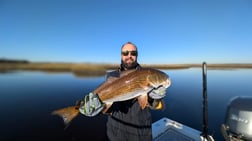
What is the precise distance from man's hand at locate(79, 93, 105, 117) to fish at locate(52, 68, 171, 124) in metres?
0.06

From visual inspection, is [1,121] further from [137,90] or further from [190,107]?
[190,107]

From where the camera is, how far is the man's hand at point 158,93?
7.88 feet

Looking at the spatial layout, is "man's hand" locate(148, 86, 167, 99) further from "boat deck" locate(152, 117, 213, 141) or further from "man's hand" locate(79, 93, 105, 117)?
"boat deck" locate(152, 117, 213, 141)

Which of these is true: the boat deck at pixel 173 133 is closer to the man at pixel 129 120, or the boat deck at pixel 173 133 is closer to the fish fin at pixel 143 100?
the man at pixel 129 120

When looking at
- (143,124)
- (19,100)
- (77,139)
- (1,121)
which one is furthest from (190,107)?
(19,100)

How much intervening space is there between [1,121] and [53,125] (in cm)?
290

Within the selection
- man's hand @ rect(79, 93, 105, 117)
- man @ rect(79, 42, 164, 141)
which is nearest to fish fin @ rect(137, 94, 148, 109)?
man @ rect(79, 42, 164, 141)

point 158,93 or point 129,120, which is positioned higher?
point 158,93

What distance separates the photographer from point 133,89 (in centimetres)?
248

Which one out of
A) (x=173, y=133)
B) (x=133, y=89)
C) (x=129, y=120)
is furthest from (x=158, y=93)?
(x=173, y=133)

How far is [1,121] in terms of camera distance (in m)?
8.35

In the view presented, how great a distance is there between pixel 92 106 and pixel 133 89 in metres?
0.62

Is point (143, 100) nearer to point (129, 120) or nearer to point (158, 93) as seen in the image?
point (158, 93)

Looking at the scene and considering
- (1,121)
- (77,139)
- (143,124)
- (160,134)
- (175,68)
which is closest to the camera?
(143,124)
